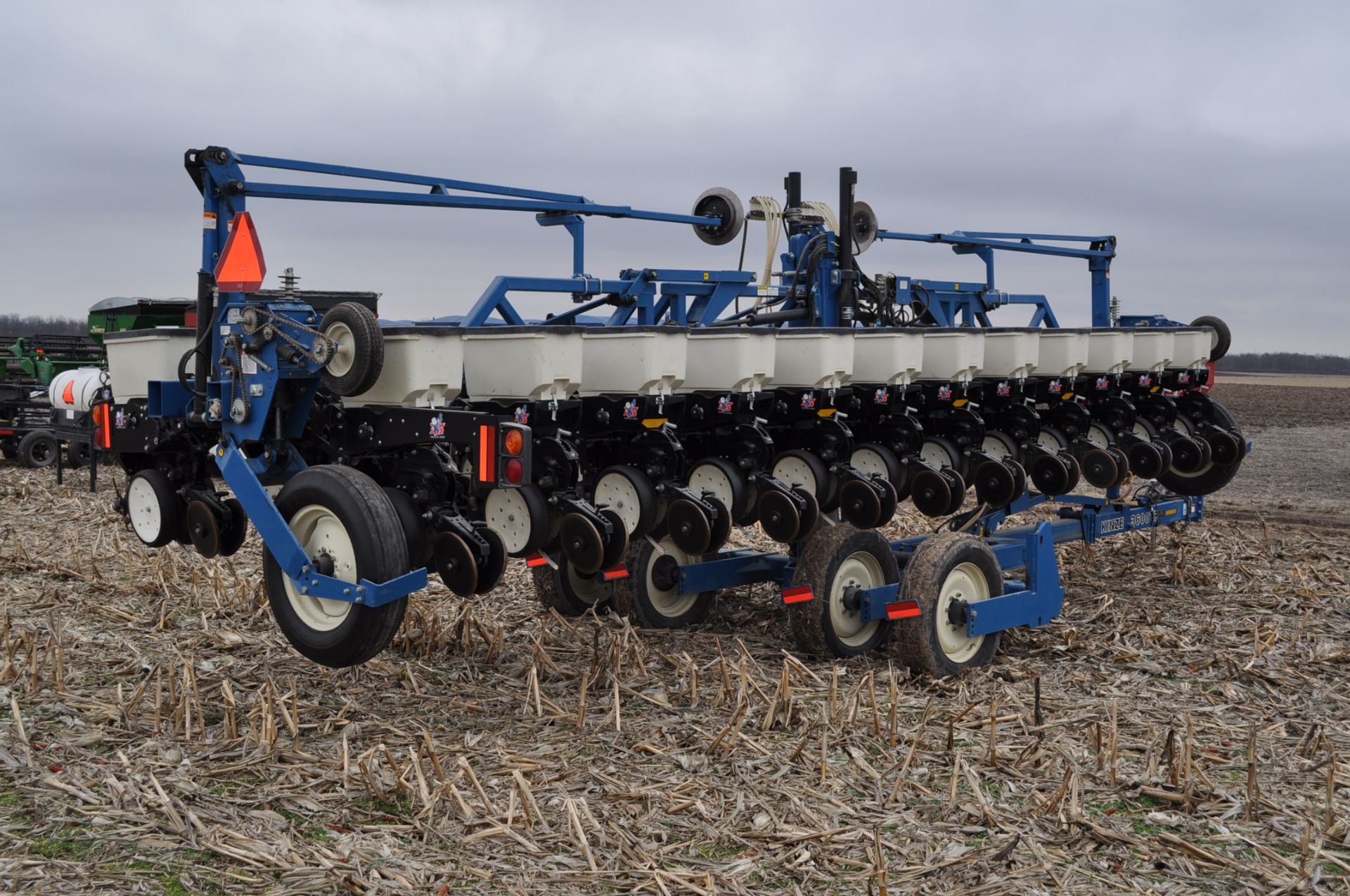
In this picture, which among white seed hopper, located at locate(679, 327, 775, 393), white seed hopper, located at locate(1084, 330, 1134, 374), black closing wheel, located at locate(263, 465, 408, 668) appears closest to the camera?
black closing wheel, located at locate(263, 465, 408, 668)

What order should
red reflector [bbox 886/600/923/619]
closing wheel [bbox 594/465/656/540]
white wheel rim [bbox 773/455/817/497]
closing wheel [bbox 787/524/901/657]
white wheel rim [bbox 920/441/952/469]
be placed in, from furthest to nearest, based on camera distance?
1. white wheel rim [bbox 920/441/952/469]
2. white wheel rim [bbox 773/455/817/497]
3. closing wheel [bbox 787/524/901/657]
4. red reflector [bbox 886/600/923/619]
5. closing wheel [bbox 594/465/656/540]

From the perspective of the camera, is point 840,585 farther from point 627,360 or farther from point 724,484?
point 627,360

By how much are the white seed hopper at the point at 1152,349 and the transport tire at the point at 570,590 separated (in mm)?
4944

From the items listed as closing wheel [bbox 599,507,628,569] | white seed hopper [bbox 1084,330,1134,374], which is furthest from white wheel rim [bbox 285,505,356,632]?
white seed hopper [bbox 1084,330,1134,374]

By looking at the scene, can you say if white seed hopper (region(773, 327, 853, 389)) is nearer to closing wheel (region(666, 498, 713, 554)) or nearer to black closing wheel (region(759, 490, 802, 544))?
black closing wheel (region(759, 490, 802, 544))

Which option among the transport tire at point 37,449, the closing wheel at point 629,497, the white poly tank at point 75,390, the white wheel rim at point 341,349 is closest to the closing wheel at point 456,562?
the white wheel rim at point 341,349

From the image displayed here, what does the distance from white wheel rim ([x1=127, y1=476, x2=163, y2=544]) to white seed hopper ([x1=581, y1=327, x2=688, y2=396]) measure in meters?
2.35

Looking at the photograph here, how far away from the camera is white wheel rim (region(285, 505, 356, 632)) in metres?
5.98

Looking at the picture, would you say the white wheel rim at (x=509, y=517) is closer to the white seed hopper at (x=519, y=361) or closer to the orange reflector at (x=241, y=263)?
the white seed hopper at (x=519, y=361)

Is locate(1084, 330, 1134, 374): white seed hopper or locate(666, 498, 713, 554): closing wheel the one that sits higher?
locate(1084, 330, 1134, 374): white seed hopper

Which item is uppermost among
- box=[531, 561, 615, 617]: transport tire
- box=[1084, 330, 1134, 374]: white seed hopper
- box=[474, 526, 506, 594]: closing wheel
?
box=[1084, 330, 1134, 374]: white seed hopper

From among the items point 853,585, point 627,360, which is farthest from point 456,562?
point 853,585

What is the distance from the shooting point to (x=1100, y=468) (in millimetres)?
10438

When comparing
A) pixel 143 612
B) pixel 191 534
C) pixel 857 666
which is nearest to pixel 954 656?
pixel 857 666
